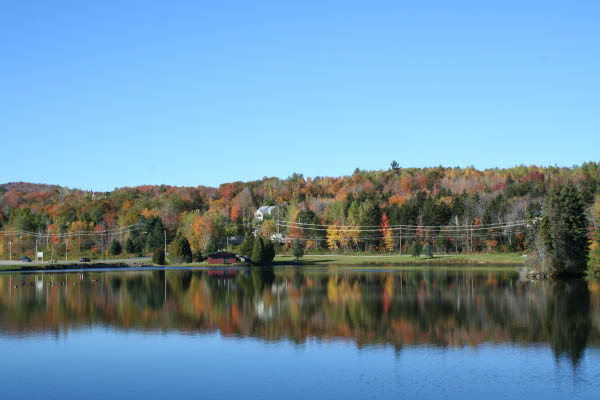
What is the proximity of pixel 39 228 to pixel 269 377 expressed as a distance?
12568 centimetres

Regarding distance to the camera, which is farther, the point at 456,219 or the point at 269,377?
the point at 456,219

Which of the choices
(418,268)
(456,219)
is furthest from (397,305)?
(456,219)

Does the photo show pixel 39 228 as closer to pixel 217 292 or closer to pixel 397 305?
pixel 217 292

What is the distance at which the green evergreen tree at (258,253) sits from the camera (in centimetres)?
8894

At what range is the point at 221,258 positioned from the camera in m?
90.6

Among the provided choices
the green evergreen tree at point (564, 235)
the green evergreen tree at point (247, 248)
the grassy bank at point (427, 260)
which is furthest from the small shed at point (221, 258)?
the green evergreen tree at point (564, 235)

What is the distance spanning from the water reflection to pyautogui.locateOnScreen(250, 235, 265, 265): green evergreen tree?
3077 cm

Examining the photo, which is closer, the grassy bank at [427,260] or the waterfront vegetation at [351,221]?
the grassy bank at [427,260]

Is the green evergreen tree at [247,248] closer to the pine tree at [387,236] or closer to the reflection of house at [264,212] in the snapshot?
the pine tree at [387,236]

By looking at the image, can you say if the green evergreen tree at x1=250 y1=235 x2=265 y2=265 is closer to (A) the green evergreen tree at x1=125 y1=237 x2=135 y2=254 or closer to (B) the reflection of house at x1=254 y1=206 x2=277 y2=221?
(A) the green evergreen tree at x1=125 y1=237 x2=135 y2=254

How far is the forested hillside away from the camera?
108438mm

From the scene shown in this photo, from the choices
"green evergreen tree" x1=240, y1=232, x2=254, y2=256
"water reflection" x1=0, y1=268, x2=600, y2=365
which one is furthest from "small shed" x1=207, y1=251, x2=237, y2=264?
"water reflection" x1=0, y1=268, x2=600, y2=365

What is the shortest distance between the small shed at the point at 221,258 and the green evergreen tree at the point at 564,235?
4331 centimetres

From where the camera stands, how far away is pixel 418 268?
8081 cm
